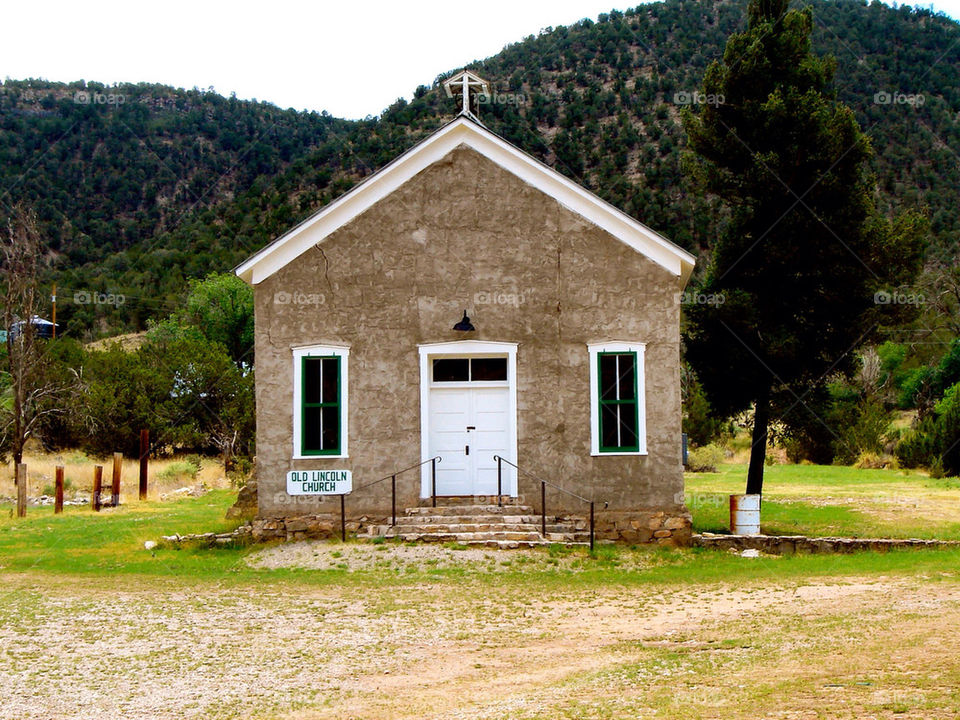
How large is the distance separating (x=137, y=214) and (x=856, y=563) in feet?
242

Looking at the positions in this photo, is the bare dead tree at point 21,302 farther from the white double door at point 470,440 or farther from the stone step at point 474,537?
the stone step at point 474,537

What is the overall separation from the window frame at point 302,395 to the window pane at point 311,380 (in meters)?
0.05

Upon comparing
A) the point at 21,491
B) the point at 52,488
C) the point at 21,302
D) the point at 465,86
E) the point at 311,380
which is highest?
the point at 465,86

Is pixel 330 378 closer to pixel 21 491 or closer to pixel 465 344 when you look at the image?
pixel 465 344

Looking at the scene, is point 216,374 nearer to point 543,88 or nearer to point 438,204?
point 438,204

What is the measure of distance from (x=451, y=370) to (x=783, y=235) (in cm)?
883

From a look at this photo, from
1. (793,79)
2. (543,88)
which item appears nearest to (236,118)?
(543,88)

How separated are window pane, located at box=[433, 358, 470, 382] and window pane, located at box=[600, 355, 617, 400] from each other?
237 centimetres

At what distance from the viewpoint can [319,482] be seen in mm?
18609

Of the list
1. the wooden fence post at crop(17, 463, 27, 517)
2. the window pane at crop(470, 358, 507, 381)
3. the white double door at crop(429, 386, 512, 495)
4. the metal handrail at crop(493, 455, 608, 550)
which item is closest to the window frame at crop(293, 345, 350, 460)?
the white double door at crop(429, 386, 512, 495)

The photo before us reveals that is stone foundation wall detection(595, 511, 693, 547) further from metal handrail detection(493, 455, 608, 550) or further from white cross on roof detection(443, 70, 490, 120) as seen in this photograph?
white cross on roof detection(443, 70, 490, 120)

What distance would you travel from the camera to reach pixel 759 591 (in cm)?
1404

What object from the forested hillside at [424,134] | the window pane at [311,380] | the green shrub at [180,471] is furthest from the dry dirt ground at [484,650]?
the forested hillside at [424,134]

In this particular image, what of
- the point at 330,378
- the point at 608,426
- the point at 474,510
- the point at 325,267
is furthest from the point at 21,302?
the point at 608,426
